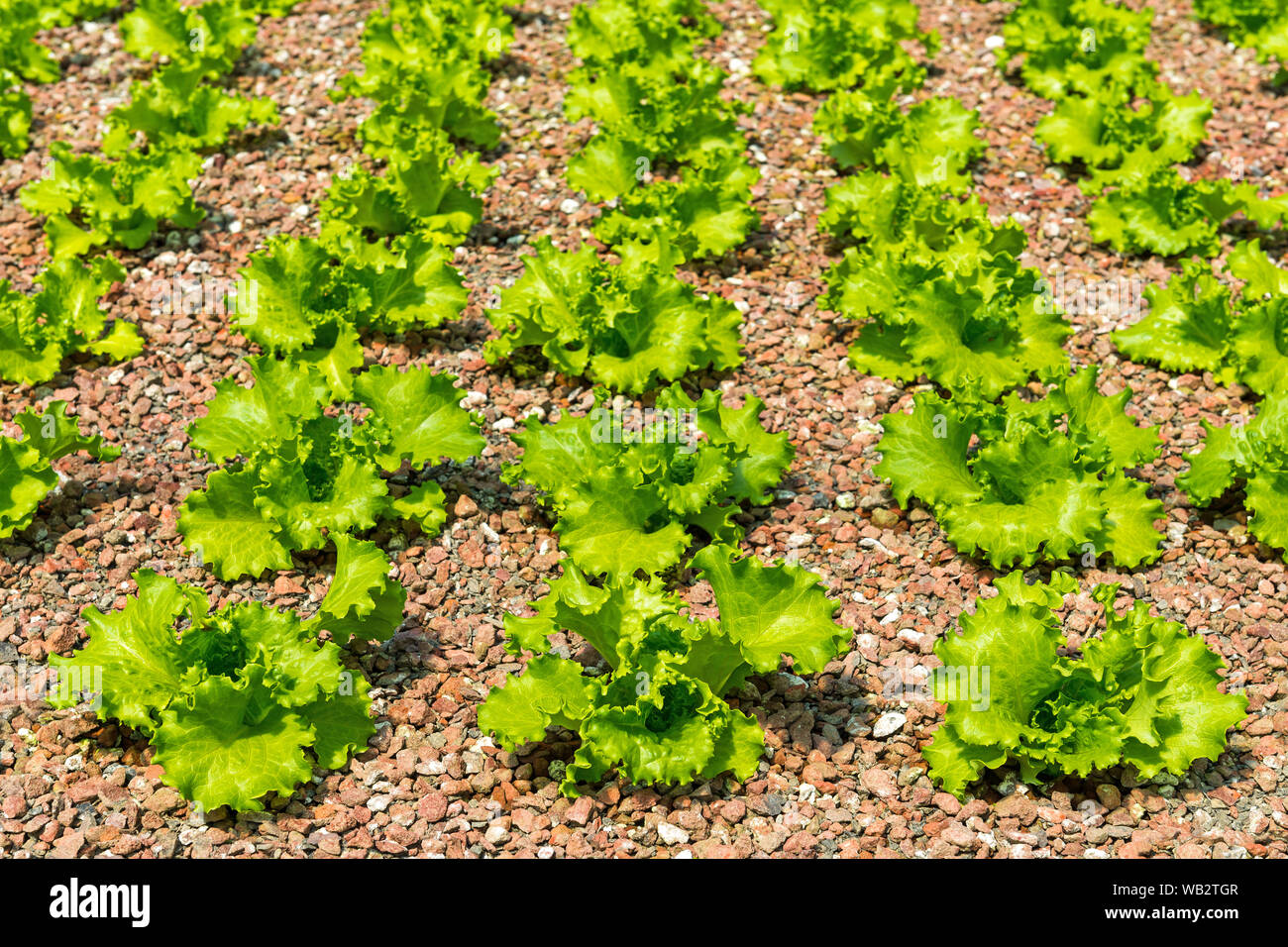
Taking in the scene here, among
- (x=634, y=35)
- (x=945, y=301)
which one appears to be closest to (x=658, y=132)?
(x=634, y=35)

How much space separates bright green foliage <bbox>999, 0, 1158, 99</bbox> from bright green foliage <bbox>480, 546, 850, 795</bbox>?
5.27 meters

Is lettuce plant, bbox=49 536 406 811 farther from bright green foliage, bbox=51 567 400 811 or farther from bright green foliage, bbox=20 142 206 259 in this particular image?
bright green foliage, bbox=20 142 206 259

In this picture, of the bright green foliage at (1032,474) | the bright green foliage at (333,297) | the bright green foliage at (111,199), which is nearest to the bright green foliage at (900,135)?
the bright green foliage at (1032,474)

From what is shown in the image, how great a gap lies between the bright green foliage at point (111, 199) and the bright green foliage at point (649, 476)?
290cm

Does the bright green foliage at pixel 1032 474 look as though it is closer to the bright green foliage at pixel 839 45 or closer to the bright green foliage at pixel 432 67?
the bright green foliage at pixel 839 45

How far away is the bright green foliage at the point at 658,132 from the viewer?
8.01 meters

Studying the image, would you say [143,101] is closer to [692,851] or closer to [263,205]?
[263,205]

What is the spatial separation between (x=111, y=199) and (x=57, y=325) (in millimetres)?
1129

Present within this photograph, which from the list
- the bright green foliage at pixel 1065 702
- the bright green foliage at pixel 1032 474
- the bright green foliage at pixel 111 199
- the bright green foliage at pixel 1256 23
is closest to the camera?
the bright green foliage at pixel 1065 702

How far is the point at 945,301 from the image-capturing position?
721cm

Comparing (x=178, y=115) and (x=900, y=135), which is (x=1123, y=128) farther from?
(x=178, y=115)

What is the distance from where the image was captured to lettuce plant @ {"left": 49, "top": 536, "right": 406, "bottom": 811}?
515cm

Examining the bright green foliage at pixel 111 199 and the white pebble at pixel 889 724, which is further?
the bright green foliage at pixel 111 199

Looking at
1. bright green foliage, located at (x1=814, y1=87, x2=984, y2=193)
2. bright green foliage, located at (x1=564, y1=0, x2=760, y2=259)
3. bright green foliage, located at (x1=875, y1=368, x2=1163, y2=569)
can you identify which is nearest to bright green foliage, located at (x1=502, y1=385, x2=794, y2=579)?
bright green foliage, located at (x1=875, y1=368, x2=1163, y2=569)
